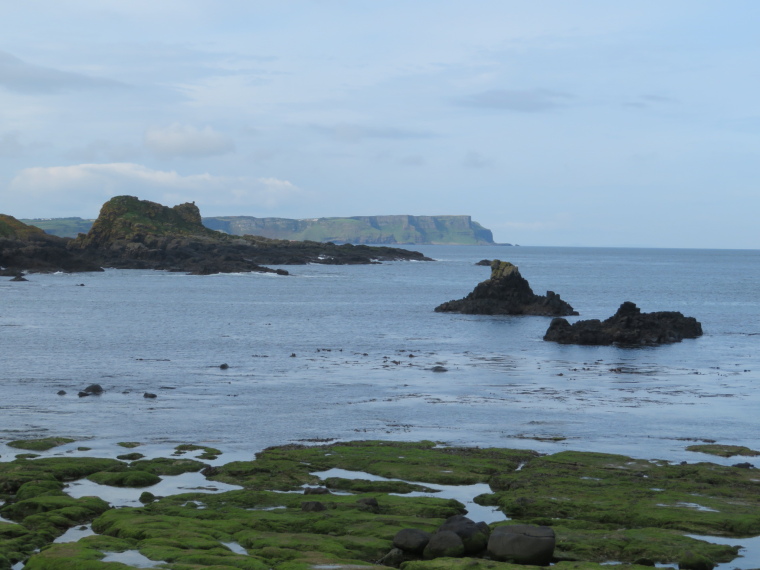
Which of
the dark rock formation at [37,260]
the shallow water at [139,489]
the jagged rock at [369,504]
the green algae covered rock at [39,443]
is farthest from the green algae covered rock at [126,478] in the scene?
the dark rock formation at [37,260]

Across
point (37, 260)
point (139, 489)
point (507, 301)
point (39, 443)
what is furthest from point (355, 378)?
point (37, 260)

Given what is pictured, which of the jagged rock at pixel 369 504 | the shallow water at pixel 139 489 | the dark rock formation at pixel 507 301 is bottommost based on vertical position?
the shallow water at pixel 139 489

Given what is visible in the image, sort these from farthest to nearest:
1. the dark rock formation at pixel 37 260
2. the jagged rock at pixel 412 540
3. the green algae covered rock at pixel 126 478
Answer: the dark rock formation at pixel 37 260 < the green algae covered rock at pixel 126 478 < the jagged rock at pixel 412 540

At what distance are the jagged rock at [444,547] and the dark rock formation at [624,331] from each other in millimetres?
55224

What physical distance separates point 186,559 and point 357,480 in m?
9.70

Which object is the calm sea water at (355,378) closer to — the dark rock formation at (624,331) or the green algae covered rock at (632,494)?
the dark rock formation at (624,331)

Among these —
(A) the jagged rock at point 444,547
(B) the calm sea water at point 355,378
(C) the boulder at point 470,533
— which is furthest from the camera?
(B) the calm sea water at point 355,378

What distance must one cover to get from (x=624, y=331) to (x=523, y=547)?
190 feet

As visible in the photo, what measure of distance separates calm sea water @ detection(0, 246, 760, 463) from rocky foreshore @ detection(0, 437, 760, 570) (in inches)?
148

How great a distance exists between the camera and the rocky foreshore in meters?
21.5

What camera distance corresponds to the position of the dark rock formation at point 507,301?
100 m

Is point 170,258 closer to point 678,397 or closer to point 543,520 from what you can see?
point 678,397

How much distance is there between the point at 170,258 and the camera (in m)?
199

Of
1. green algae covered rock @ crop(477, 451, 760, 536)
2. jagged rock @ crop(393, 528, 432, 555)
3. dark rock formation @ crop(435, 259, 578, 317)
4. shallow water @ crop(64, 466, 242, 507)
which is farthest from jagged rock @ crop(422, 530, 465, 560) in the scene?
dark rock formation @ crop(435, 259, 578, 317)
